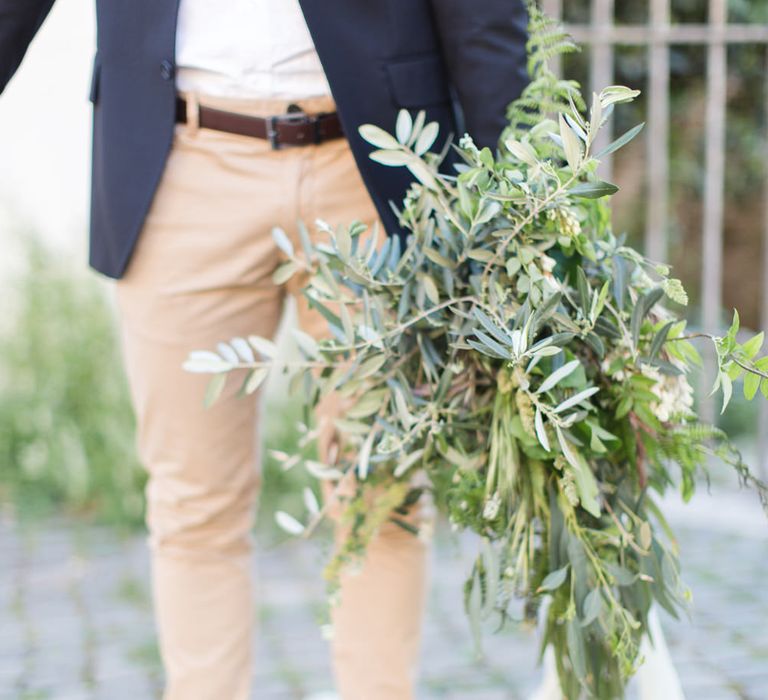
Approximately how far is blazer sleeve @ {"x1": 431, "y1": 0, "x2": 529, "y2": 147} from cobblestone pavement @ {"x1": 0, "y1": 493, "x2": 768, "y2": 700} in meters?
0.81

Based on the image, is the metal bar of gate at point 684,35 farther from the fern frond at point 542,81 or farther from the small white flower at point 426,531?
the small white flower at point 426,531

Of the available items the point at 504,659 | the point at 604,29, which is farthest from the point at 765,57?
the point at 504,659

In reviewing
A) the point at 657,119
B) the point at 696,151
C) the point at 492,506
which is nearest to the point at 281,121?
the point at 492,506

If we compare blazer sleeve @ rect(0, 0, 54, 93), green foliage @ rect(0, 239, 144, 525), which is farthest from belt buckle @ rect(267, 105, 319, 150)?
green foliage @ rect(0, 239, 144, 525)

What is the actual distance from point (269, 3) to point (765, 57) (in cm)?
325

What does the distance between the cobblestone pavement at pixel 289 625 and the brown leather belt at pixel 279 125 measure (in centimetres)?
81

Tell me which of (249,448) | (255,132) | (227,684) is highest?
(255,132)

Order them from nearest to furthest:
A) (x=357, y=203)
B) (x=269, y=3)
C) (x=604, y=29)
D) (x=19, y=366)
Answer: (x=269, y=3)
(x=357, y=203)
(x=604, y=29)
(x=19, y=366)

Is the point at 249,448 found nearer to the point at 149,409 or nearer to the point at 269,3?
the point at 149,409

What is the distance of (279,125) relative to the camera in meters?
1.77

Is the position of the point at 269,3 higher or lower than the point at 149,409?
higher

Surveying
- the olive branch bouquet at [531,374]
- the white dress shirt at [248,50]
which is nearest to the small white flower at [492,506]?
the olive branch bouquet at [531,374]

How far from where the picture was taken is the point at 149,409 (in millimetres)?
1875

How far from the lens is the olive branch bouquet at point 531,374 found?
147 centimetres
